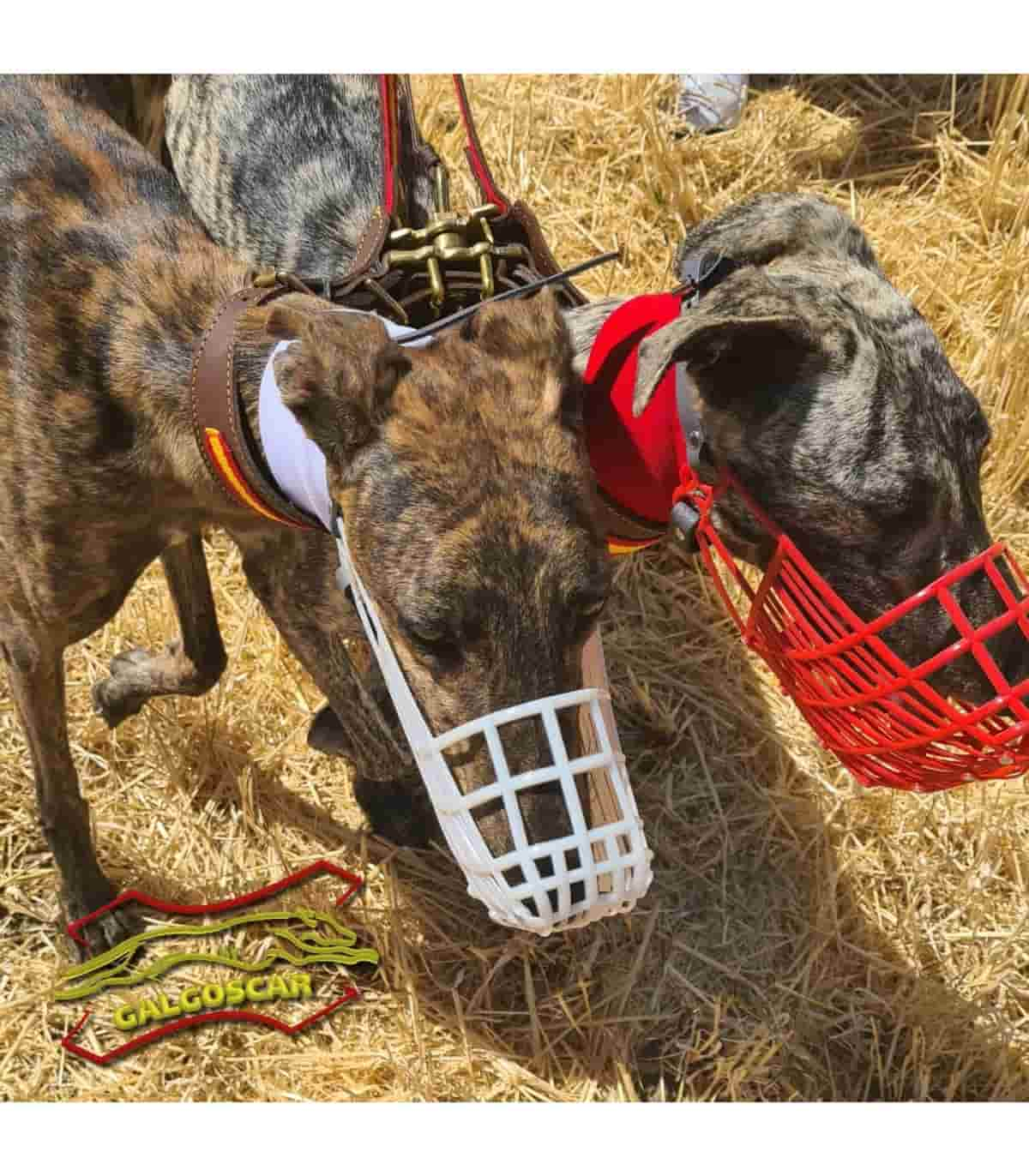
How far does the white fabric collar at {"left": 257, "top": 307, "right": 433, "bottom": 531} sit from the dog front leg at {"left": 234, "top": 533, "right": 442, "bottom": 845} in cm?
39

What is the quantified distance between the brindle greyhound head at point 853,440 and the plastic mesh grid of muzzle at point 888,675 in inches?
1.9

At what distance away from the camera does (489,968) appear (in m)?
3.52

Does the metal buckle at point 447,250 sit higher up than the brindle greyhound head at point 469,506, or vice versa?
the metal buckle at point 447,250

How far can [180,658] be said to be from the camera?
3.86 meters

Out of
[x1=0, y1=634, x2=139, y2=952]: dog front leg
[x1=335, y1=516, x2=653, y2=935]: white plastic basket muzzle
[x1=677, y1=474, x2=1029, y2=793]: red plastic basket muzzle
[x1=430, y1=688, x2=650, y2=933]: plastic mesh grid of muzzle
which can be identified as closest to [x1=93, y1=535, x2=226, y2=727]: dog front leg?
[x1=0, y1=634, x2=139, y2=952]: dog front leg

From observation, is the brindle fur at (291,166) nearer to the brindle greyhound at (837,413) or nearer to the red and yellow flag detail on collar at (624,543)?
the brindle greyhound at (837,413)

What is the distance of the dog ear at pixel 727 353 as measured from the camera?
2.52 metres

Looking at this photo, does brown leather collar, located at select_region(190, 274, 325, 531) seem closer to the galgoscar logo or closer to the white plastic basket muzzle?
the white plastic basket muzzle

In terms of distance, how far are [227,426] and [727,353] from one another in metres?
0.98

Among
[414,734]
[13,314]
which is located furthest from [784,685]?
[13,314]

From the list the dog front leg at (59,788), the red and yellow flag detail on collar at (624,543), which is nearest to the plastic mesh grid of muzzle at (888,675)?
the red and yellow flag detail on collar at (624,543)

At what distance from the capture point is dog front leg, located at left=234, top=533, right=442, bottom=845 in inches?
125

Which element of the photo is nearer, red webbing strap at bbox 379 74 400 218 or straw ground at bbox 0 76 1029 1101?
red webbing strap at bbox 379 74 400 218

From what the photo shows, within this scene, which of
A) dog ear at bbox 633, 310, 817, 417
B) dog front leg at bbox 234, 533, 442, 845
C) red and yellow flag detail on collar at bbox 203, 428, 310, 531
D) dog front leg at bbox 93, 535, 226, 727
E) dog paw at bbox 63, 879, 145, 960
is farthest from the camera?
dog front leg at bbox 93, 535, 226, 727
